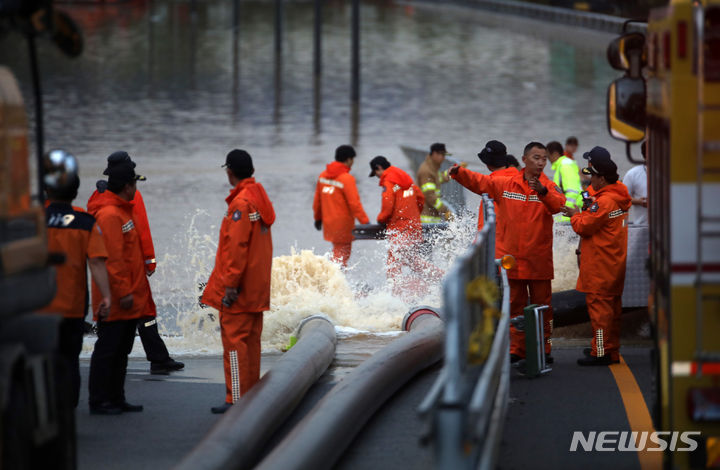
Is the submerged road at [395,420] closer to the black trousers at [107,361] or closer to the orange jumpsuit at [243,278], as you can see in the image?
the black trousers at [107,361]

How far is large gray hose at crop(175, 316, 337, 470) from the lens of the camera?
6.22 meters

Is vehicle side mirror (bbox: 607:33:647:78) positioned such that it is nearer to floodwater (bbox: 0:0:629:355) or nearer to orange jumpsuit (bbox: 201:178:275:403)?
orange jumpsuit (bbox: 201:178:275:403)

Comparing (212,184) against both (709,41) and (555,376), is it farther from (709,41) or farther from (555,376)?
(709,41)

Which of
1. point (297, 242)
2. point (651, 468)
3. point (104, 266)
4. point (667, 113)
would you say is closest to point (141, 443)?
point (104, 266)

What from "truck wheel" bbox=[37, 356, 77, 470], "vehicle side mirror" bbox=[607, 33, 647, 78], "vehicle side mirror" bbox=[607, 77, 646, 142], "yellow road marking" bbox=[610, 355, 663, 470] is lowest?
"yellow road marking" bbox=[610, 355, 663, 470]

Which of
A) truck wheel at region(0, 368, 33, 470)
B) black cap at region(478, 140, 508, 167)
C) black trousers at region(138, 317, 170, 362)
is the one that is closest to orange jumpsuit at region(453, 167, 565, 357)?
black cap at region(478, 140, 508, 167)

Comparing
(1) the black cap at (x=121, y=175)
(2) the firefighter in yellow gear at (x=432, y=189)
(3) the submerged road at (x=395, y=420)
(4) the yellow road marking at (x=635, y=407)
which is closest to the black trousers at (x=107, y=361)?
(3) the submerged road at (x=395, y=420)

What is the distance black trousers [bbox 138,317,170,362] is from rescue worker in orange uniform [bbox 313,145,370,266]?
520cm

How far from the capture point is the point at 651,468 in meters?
6.97

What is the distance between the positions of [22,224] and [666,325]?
3.14 meters

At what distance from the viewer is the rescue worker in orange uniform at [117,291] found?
27.2 feet

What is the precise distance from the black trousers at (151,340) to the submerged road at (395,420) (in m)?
0.18

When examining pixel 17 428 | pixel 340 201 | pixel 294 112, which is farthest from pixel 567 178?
pixel 294 112

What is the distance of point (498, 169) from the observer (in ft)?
34.4
